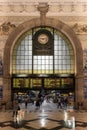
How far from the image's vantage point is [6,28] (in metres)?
27.1

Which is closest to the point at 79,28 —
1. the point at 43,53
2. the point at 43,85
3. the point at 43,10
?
the point at 43,10

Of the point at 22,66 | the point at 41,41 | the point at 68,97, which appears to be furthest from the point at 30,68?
the point at 68,97

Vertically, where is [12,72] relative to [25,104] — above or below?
above

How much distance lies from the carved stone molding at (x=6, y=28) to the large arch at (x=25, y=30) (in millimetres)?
395

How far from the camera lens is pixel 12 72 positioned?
2748 cm

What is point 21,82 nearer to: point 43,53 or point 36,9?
point 43,53

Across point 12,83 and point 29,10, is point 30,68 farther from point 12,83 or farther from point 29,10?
point 29,10

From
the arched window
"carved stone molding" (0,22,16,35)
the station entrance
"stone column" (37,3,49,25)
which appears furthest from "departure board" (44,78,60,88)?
"carved stone molding" (0,22,16,35)

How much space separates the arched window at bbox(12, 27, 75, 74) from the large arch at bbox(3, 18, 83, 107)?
2.03 ft

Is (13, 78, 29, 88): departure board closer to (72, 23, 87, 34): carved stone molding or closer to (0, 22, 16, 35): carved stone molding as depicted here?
(0, 22, 16, 35): carved stone molding

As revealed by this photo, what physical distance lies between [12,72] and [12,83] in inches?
41.0

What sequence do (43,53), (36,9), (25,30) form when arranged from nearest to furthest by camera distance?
(36,9) → (25,30) → (43,53)

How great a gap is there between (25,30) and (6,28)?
1747 millimetres

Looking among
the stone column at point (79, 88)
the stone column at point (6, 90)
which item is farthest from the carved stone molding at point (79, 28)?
the stone column at point (6, 90)
